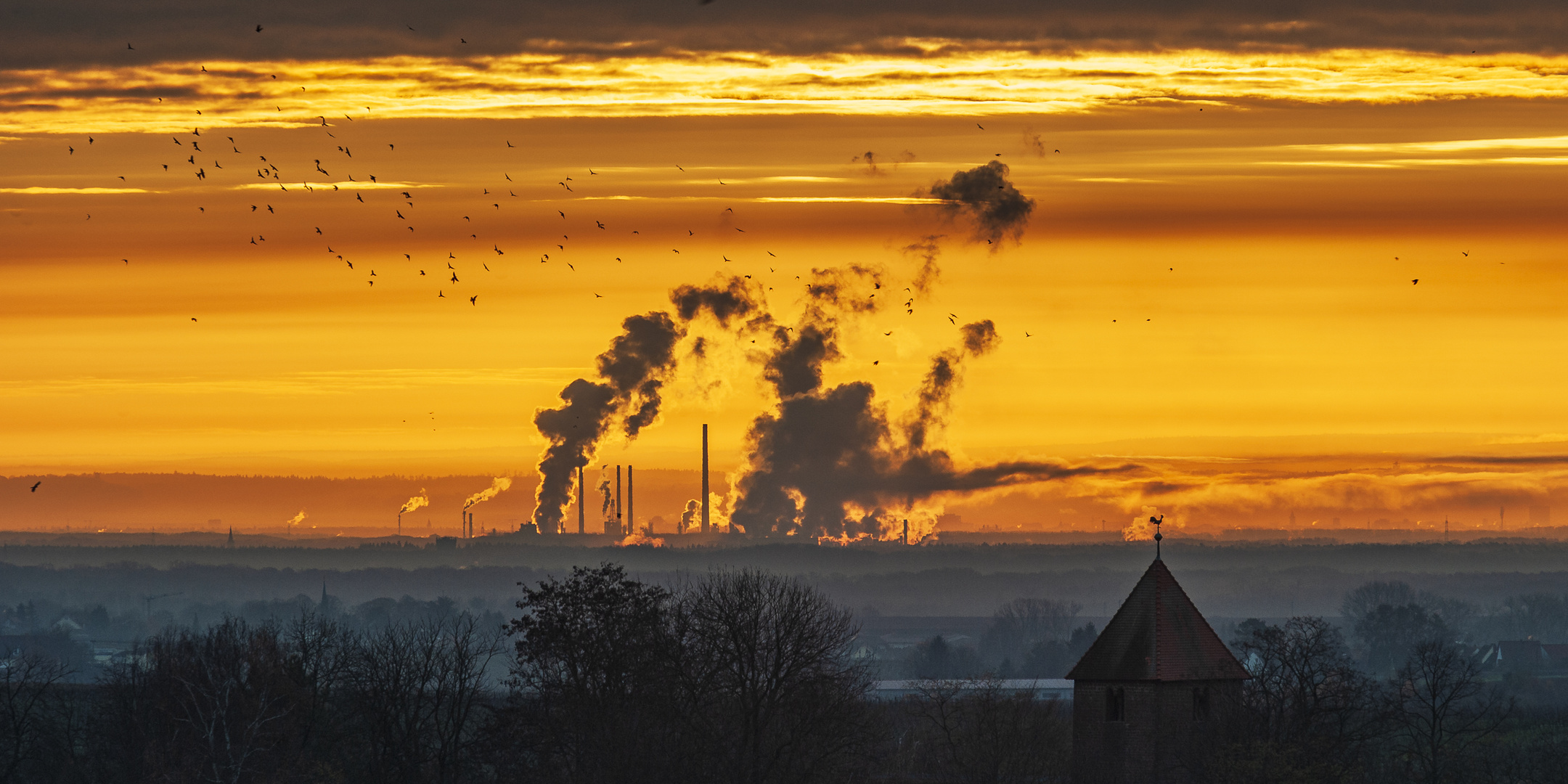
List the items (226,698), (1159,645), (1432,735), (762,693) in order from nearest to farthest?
(226,698) < (762,693) < (1159,645) < (1432,735)

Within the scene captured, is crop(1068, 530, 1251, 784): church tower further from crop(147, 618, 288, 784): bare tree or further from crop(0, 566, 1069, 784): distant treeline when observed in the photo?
crop(147, 618, 288, 784): bare tree

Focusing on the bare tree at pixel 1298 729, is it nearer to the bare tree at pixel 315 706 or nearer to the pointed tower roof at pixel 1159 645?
the pointed tower roof at pixel 1159 645

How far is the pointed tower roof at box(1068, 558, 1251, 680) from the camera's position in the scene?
74.5 metres

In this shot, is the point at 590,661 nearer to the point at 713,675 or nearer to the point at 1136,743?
the point at 713,675

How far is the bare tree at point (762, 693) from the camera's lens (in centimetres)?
6994

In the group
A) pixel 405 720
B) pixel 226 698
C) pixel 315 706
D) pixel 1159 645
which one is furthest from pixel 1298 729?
pixel 226 698

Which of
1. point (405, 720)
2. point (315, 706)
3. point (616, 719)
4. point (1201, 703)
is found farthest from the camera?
point (405, 720)

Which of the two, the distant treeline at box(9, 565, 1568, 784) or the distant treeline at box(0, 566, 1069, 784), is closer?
the distant treeline at box(0, 566, 1069, 784)

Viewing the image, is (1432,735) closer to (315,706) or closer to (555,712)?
(555,712)

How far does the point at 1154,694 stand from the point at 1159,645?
175cm

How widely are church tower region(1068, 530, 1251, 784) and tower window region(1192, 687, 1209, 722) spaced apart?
1.0 inches

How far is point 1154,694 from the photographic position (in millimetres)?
74375

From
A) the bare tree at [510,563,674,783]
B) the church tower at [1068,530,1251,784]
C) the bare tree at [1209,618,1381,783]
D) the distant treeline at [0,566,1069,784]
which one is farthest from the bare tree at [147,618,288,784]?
the bare tree at [1209,618,1381,783]

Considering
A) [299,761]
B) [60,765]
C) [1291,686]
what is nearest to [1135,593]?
[1291,686]
